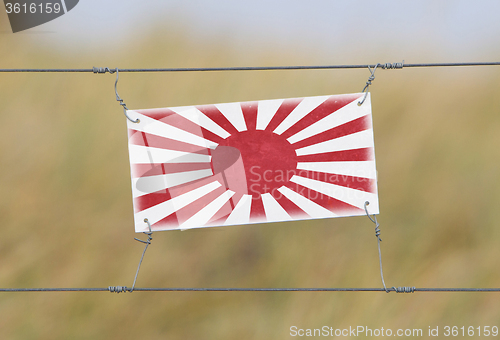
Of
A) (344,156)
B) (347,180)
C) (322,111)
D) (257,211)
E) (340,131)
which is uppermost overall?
(322,111)

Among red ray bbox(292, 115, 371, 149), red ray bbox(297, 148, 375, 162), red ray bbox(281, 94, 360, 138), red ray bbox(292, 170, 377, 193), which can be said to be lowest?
red ray bbox(292, 170, 377, 193)

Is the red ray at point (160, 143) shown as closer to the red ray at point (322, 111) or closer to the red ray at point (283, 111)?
the red ray at point (283, 111)

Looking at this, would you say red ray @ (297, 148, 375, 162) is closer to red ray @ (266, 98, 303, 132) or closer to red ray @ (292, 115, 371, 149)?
red ray @ (292, 115, 371, 149)

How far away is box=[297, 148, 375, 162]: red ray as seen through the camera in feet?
7.14

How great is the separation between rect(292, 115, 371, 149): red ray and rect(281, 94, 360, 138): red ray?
0.08 metres

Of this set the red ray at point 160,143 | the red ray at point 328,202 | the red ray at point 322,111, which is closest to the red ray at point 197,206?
the red ray at point 160,143

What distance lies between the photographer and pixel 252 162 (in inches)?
86.5

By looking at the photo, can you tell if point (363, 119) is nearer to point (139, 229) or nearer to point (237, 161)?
point (237, 161)

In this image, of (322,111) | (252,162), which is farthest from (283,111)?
(252,162)

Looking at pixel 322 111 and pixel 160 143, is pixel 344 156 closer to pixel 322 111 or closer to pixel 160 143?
pixel 322 111

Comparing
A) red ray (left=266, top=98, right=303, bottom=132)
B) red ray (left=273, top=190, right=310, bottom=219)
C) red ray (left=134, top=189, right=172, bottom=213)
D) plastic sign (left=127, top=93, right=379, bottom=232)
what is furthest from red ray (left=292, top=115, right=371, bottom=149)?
red ray (left=134, top=189, right=172, bottom=213)

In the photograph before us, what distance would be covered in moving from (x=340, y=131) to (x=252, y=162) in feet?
1.77

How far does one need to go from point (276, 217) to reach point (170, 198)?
63 cm

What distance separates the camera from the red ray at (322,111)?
218cm
